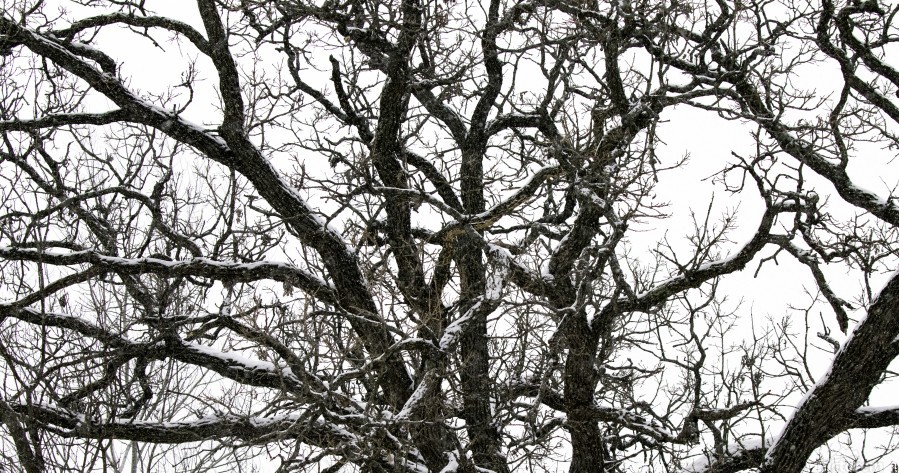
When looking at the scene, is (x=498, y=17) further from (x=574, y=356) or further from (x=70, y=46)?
(x=70, y=46)

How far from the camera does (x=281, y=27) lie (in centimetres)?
775

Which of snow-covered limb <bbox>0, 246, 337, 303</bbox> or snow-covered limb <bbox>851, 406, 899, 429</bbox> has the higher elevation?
snow-covered limb <bbox>0, 246, 337, 303</bbox>

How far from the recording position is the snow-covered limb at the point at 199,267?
708 centimetres

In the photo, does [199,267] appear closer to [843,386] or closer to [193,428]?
[193,428]

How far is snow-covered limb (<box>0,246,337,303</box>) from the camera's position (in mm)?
7078

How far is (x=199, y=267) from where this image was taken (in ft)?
23.7

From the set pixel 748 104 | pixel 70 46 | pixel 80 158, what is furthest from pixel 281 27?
pixel 748 104

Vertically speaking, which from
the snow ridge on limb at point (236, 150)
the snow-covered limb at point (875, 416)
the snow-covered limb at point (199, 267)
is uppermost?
the snow ridge on limb at point (236, 150)

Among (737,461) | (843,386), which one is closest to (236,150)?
(737,461)

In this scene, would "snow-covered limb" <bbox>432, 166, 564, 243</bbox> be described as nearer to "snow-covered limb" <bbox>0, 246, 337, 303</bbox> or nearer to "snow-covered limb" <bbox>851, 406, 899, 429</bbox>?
"snow-covered limb" <bbox>0, 246, 337, 303</bbox>

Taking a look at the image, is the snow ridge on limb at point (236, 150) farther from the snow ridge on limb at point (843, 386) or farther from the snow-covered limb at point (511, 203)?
the snow ridge on limb at point (843, 386)

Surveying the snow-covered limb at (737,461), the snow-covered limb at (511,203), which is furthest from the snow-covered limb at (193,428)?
the snow-covered limb at (737,461)

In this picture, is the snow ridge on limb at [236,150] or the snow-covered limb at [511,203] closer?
the snow-covered limb at [511,203]

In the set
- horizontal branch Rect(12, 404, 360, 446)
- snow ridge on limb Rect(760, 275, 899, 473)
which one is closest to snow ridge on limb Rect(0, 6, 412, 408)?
horizontal branch Rect(12, 404, 360, 446)
